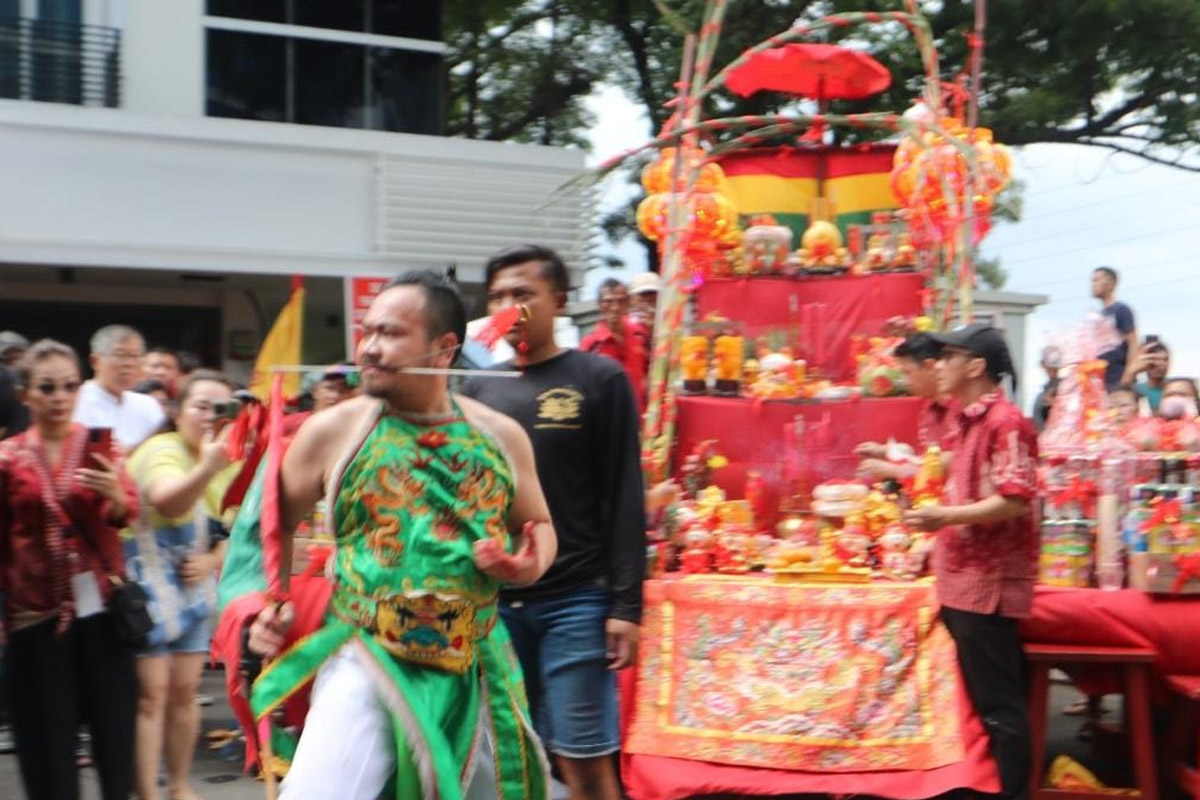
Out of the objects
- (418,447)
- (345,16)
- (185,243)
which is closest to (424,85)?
(345,16)

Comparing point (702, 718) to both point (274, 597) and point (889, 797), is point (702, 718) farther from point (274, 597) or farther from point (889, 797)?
point (274, 597)

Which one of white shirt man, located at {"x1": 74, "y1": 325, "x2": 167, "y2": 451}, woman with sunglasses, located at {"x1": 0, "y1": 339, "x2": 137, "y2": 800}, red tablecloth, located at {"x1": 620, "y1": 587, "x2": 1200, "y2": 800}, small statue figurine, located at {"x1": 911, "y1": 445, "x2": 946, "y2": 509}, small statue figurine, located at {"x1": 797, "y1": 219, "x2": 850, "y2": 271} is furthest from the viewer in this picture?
small statue figurine, located at {"x1": 797, "y1": 219, "x2": 850, "y2": 271}

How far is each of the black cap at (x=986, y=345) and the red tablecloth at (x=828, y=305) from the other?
258cm

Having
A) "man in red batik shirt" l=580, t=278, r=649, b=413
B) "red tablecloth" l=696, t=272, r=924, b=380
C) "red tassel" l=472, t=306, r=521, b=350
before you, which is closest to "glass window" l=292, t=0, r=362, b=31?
"red tablecloth" l=696, t=272, r=924, b=380

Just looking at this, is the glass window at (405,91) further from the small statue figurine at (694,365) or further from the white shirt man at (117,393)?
the white shirt man at (117,393)

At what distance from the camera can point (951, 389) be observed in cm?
573

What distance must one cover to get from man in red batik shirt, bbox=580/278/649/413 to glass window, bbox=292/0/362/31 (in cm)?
832

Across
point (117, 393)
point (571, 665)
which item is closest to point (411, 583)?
point (571, 665)

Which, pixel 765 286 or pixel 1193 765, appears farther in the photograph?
pixel 765 286

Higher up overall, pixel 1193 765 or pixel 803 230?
pixel 803 230

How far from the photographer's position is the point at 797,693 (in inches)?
241

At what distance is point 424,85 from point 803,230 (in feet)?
23.5

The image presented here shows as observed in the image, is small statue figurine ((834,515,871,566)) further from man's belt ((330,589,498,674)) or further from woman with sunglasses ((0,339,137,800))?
man's belt ((330,589,498,674))

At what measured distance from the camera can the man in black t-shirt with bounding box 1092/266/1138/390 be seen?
386 inches
